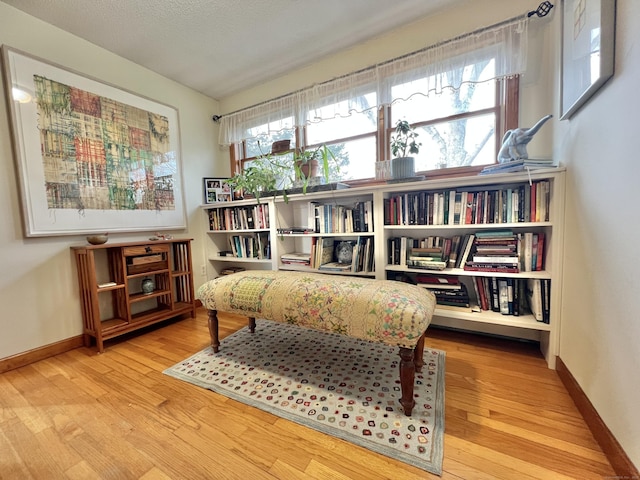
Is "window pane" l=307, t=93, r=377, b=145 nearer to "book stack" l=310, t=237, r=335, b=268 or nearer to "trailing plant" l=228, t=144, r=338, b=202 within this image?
"trailing plant" l=228, t=144, r=338, b=202

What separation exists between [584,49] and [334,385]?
196cm

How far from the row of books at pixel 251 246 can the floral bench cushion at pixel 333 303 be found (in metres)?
0.82

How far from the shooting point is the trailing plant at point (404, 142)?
1825 millimetres

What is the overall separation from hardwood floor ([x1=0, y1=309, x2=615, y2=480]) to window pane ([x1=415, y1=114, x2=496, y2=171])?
4.52 feet

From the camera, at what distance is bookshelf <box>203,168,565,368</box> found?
1442 mm

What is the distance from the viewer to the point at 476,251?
66.4 inches

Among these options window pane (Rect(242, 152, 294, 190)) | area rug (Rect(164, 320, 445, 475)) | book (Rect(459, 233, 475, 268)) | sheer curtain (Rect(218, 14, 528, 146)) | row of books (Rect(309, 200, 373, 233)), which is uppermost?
sheer curtain (Rect(218, 14, 528, 146))

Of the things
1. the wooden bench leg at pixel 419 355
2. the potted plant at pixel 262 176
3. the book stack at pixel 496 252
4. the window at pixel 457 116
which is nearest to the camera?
the wooden bench leg at pixel 419 355

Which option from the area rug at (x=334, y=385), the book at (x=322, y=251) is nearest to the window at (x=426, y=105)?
the book at (x=322, y=251)

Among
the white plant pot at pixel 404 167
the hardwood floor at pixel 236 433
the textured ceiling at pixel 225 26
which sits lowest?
the hardwood floor at pixel 236 433

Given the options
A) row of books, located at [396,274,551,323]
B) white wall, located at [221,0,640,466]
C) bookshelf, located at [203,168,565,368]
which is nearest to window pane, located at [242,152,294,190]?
bookshelf, located at [203,168,565,368]

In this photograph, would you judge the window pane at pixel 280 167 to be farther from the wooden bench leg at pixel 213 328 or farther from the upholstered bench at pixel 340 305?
the wooden bench leg at pixel 213 328

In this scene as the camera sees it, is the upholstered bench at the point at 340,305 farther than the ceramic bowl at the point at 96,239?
No

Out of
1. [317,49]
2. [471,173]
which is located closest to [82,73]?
[317,49]
